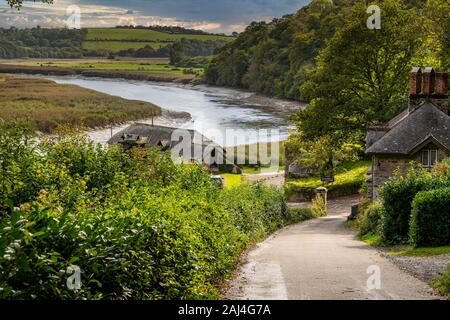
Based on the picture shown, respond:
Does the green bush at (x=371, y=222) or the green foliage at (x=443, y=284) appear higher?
the green foliage at (x=443, y=284)

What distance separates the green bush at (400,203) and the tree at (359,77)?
31660mm

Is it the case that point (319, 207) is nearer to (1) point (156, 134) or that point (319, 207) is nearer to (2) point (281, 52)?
(1) point (156, 134)

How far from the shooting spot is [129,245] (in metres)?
10.8

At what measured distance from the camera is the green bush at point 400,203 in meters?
25.9

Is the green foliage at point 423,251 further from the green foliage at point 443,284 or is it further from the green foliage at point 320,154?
the green foliage at point 320,154

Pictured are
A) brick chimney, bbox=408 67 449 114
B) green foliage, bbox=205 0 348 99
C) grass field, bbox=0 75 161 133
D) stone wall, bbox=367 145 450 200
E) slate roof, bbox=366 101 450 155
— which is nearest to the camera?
slate roof, bbox=366 101 450 155

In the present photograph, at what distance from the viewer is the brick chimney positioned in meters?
42.0

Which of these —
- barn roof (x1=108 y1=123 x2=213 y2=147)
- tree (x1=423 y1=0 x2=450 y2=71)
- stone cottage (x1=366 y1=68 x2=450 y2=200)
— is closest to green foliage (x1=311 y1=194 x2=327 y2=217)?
stone cottage (x1=366 y1=68 x2=450 y2=200)

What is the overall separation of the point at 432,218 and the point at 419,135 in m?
18.5

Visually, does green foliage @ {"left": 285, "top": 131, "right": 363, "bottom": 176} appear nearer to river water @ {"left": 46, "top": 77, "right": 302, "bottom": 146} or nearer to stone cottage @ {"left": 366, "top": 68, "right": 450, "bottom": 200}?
stone cottage @ {"left": 366, "top": 68, "right": 450, "bottom": 200}

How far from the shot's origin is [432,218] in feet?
75.8

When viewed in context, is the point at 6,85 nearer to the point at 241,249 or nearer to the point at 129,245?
the point at 241,249

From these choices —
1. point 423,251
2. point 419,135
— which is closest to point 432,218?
point 423,251

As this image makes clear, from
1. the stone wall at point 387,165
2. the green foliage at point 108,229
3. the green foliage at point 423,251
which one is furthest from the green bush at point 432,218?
the stone wall at point 387,165
